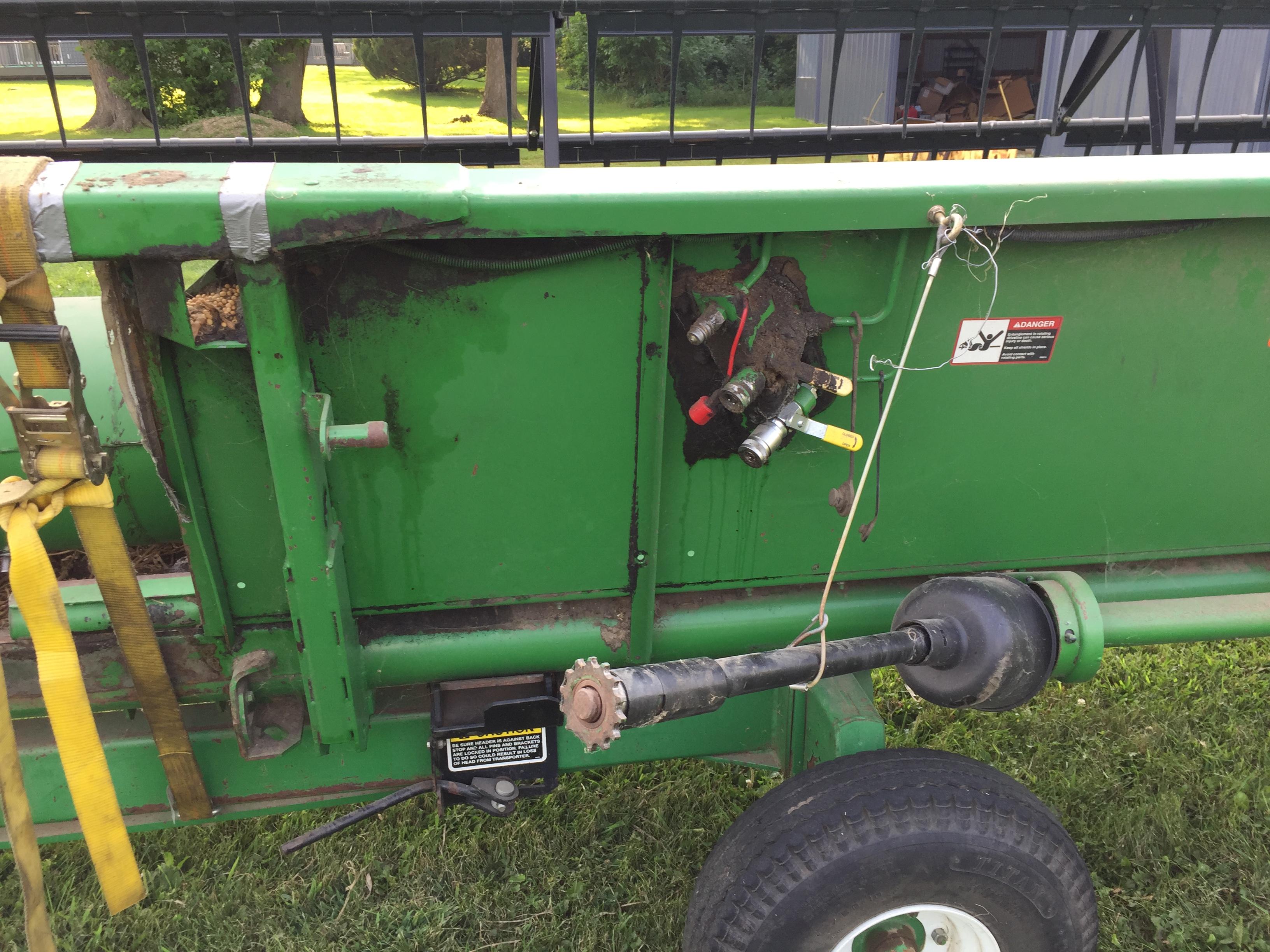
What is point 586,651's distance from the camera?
80.0 inches

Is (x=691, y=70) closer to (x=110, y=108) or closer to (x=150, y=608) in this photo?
(x=110, y=108)

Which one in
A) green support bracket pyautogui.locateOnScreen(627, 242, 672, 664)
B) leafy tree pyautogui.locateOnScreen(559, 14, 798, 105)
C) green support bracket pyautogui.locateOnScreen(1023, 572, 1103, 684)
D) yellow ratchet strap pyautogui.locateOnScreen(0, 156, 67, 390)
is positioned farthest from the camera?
leafy tree pyautogui.locateOnScreen(559, 14, 798, 105)

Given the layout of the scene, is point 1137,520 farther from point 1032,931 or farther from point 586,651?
point 586,651

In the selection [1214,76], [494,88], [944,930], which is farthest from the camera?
[494,88]

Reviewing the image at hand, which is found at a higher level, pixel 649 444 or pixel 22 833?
pixel 649 444

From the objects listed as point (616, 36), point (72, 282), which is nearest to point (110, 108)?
point (72, 282)

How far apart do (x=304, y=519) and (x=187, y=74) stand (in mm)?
13680

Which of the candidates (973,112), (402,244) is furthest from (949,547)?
(973,112)

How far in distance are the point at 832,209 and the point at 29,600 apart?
1521mm

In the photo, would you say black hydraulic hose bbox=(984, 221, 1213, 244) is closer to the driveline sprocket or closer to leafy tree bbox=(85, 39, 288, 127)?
the driveline sprocket

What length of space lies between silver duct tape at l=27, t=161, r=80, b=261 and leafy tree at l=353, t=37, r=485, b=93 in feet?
78.3

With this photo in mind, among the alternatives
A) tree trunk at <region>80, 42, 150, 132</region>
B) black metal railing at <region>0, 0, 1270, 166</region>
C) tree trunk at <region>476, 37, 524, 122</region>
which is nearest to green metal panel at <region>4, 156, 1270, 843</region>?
black metal railing at <region>0, 0, 1270, 166</region>

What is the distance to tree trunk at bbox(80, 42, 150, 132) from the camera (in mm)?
12891

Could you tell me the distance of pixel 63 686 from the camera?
1.59 m
